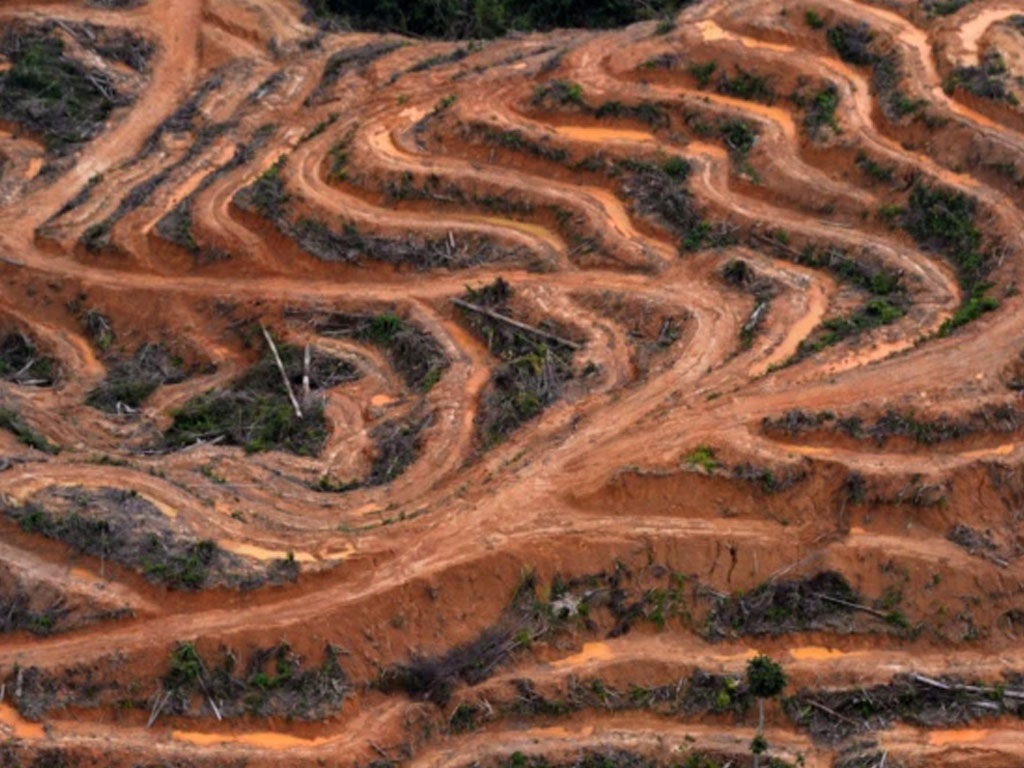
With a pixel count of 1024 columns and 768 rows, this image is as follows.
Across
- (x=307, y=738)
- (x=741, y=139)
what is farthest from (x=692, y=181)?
(x=307, y=738)

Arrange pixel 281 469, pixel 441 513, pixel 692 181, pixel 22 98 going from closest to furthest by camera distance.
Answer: pixel 441 513 < pixel 281 469 < pixel 692 181 < pixel 22 98

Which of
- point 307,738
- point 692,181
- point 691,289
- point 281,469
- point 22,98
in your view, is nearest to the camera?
point 307,738

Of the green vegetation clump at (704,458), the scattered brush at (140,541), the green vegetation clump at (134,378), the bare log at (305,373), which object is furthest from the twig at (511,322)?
the scattered brush at (140,541)

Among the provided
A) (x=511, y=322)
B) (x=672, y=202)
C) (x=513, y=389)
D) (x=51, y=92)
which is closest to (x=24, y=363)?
(x=51, y=92)

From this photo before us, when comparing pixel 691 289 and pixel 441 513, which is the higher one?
pixel 691 289

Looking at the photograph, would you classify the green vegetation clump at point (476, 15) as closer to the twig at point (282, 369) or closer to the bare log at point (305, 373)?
the twig at point (282, 369)

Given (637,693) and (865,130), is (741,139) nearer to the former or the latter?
(865,130)
